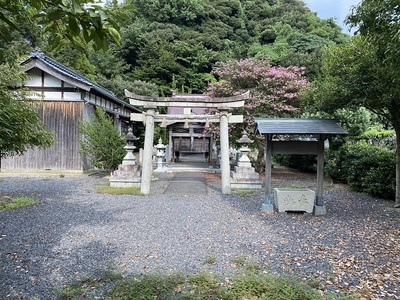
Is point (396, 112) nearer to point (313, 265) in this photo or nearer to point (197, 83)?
point (313, 265)

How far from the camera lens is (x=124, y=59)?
101 ft

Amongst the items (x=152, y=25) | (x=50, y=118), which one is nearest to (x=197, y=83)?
(x=152, y=25)

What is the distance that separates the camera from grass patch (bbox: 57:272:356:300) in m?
2.66

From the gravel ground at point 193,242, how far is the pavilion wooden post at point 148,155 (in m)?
1.31

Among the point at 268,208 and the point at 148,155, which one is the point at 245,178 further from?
the point at 268,208

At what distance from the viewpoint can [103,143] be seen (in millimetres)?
11727

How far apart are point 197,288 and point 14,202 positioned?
18.8ft

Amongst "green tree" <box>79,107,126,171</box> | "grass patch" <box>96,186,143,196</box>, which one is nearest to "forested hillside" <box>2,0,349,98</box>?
"green tree" <box>79,107,126,171</box>

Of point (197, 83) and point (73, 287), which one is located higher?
point (197, 83)

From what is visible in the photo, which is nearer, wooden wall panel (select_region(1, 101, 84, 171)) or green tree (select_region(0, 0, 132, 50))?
green tree (select_region(0, 0, 132, 50))

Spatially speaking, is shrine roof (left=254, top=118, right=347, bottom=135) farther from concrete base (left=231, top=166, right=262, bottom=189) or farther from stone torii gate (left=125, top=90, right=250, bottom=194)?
concrete base (left=231, top=166, right=262, bottom=189)

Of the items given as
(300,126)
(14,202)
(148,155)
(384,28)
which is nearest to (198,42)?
(148,155)

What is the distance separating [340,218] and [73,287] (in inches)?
199

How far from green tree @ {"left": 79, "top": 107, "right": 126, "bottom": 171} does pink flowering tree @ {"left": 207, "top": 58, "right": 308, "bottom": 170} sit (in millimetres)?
4907
